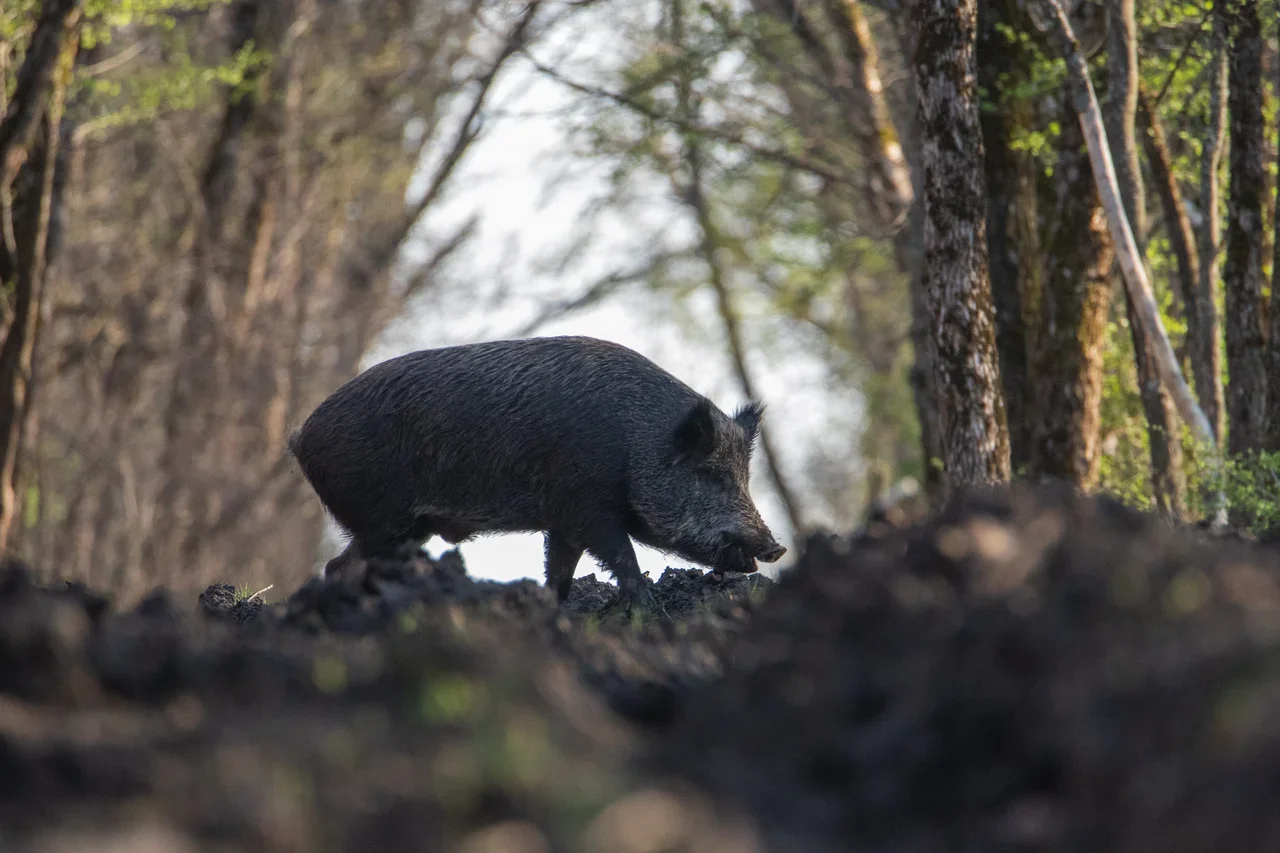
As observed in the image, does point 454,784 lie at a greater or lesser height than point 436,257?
lesser

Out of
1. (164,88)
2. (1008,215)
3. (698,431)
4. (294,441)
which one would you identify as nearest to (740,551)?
(698,431)

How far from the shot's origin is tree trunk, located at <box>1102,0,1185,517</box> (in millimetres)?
11047

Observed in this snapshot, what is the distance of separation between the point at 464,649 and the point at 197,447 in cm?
2024

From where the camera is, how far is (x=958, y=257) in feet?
31.0

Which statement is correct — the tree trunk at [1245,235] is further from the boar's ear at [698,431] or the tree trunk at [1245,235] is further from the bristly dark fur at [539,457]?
the boar's ear at [698,431]

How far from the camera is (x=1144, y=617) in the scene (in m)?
3.75

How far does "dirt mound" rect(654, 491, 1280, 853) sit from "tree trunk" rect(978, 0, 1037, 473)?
799 cm

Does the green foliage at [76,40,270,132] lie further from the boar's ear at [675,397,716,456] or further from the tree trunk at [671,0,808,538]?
the tree trunk at [671,0,808,538]

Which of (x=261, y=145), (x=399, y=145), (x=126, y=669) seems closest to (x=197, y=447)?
(x=261, y=145)

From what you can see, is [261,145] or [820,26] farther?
[261,145]

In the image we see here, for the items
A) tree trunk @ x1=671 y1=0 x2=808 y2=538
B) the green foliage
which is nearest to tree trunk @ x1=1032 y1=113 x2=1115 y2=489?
the green foliage

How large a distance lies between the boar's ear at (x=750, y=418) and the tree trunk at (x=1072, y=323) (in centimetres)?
340

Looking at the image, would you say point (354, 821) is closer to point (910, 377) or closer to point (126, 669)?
point (126, 669)

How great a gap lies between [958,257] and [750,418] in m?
1.54
